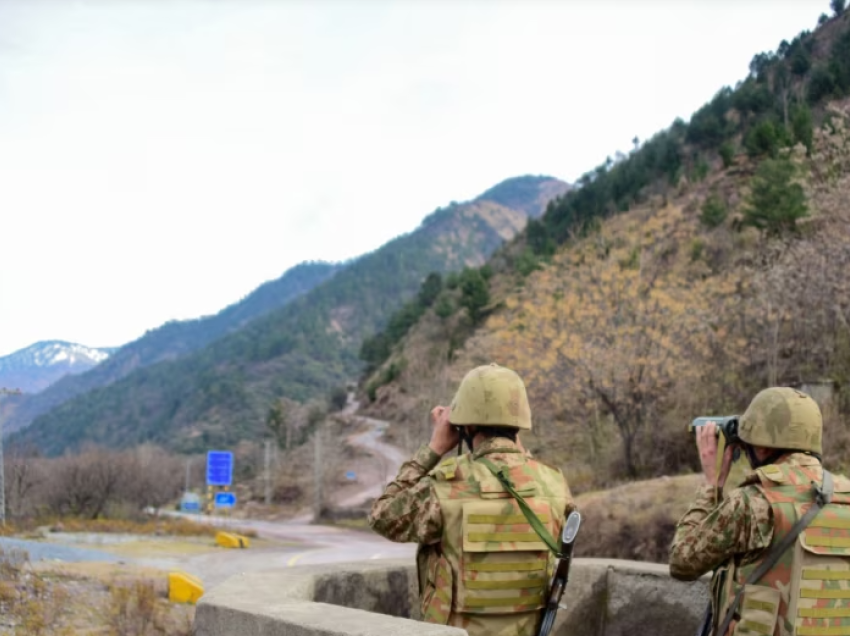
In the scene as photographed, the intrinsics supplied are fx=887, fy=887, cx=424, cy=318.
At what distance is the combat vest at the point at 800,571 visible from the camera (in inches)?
109

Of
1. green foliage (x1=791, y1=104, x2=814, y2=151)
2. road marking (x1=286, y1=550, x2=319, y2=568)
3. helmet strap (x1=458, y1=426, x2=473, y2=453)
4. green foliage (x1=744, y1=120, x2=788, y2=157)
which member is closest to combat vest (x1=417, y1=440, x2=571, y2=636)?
helmet strap (x1=458, y1=426, x2=473, y2=453)

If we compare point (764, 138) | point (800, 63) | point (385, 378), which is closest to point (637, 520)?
point (764, 138)

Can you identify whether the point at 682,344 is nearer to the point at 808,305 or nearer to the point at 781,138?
the point at 808,305

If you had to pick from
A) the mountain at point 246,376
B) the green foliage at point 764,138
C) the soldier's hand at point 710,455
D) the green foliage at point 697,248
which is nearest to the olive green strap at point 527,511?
the soldier's hand at point 710,455

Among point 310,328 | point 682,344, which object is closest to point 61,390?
point 310,328

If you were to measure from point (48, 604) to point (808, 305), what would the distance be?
1204 cm

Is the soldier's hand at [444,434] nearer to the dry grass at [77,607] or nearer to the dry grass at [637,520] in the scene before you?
the dry grass at [77,607]

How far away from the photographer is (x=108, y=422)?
403ft

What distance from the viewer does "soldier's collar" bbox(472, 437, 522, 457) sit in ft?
10.2

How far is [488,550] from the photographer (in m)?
2.96

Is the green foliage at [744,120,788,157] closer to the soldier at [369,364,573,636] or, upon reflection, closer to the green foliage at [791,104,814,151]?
the green foliage at [791,104,814,151]

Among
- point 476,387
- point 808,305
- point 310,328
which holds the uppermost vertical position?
point 310,328

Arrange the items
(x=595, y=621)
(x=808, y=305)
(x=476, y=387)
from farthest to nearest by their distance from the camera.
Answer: (x=808, y=305)
(x=595, y=621)
(x=476, y=387)

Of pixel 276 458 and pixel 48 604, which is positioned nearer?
pixel 48 604
